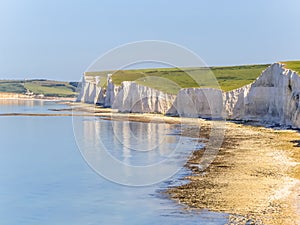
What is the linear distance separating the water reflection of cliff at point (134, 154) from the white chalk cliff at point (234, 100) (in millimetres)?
12049

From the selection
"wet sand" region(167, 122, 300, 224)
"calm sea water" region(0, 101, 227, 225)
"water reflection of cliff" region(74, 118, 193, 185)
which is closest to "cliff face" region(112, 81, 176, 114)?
"water reflection of cliff" region(74, 118, 193, 185)

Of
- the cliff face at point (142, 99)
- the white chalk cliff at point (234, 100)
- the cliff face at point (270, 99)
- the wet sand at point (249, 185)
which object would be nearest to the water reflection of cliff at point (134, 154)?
the wet sand at point (249, 185)

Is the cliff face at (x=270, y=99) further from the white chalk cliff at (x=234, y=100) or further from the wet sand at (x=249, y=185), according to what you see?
the wet sand at (x=249, y=185)

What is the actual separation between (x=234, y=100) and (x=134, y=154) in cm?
3230

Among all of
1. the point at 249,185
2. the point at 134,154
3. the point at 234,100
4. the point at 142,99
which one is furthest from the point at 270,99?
the point at 142,99

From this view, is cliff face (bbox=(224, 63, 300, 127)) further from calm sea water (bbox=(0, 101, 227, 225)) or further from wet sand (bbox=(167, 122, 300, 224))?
calm sea water (bbox=(0, 101, 227, 225))

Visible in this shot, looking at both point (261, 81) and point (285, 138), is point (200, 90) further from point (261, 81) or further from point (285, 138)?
point (285, 138)

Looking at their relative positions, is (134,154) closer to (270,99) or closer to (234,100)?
(270,99)

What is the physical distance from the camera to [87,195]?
63.4ft

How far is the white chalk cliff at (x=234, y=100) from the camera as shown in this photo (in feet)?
148

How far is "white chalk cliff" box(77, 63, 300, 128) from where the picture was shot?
45.2m

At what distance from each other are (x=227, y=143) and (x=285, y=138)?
5127 mm

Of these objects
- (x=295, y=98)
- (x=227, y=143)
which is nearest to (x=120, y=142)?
(x=227, y=143)

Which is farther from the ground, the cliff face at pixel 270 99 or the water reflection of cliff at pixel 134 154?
the cliff face at pixel 270 99
